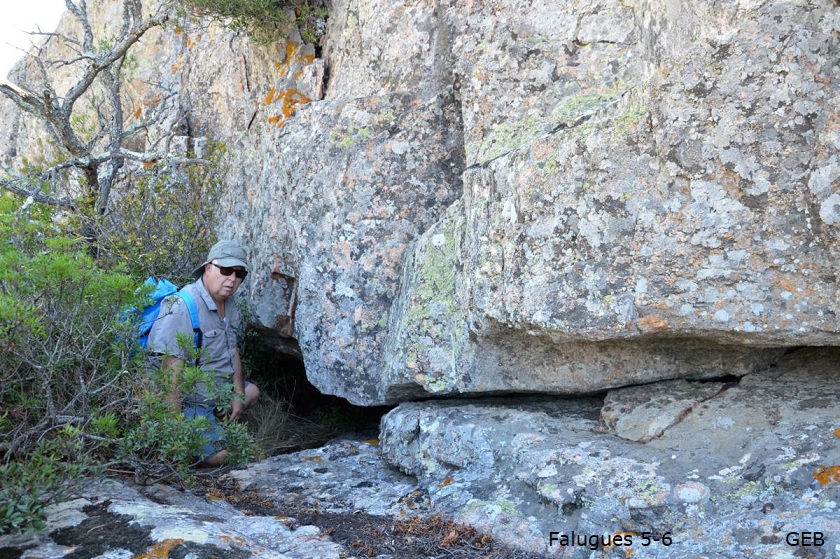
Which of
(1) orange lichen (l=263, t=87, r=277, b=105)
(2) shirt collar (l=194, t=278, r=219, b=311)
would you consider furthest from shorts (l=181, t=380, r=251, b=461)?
(1) orange lichen (l=263, t=87, r=277, b=105)

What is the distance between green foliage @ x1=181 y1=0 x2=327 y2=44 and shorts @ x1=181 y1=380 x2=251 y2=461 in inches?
125

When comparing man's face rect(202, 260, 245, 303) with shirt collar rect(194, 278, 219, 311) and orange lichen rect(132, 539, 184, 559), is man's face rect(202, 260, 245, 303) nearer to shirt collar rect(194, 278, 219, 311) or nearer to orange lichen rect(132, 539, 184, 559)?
shirt collar rect(194, 278, 219, 311)

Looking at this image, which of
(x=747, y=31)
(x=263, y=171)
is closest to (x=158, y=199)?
(x=263, y=171)

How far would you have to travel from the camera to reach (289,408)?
6.20m

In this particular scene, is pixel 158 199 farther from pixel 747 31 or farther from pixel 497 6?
pixel 747 31

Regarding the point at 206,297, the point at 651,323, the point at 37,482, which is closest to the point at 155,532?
the point at 37,482

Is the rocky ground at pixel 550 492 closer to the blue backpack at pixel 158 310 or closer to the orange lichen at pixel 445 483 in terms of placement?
the orange lichen at pixel 445 483

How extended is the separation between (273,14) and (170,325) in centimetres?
291

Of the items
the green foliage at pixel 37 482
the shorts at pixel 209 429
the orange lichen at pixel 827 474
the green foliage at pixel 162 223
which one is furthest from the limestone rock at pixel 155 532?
the green foliage at pixel 162 223

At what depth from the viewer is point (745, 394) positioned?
3930 mm

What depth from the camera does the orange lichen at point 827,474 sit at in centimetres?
319

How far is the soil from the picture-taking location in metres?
3.49

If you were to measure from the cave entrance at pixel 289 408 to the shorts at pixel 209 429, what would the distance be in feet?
1.50

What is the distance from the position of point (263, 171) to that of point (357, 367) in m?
→ 2.07
